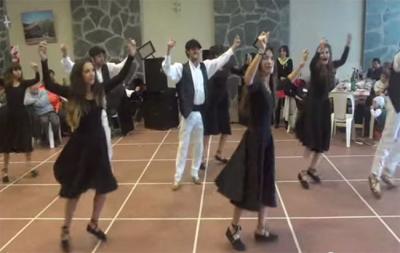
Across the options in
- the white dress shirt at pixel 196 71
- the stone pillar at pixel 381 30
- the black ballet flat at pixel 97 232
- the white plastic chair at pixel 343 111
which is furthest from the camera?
the stone pillar at pixel 381 30

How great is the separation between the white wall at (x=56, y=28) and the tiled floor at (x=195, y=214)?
161 inches

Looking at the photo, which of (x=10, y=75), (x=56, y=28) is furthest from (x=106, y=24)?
(x=10, y=75)

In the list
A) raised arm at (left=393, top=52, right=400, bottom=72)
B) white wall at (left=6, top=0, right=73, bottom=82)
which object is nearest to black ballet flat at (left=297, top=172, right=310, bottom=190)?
raised arm at (left=393, top=52, right=400, bottom=72)

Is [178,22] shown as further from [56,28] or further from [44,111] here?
[44,111]

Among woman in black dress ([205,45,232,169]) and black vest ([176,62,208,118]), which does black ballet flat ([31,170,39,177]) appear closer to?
woman in black dress ([205,45,232,169])

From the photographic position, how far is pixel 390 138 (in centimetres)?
453

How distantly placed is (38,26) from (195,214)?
265 inches

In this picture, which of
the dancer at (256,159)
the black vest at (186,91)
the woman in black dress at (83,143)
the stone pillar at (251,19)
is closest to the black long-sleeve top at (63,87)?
the woman in black dress at (83,143)

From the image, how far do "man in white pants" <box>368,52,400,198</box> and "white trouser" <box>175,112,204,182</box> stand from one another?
71.7 inches

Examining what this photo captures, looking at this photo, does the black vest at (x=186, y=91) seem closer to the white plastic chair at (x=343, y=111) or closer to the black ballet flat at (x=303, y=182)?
the black ballet flat at (x=303, y=182)

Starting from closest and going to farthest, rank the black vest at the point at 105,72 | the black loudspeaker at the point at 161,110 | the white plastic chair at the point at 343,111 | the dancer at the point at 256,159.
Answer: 1. the dancer at the point at 256,159
2. the black vest at the point at 105,72
3. the white plastic chair at the point at 343,111
4. the black loudspeaker at the point at 161,110

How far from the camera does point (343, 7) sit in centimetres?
891

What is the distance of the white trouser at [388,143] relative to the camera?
449 cm

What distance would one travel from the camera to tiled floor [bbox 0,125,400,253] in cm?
365
